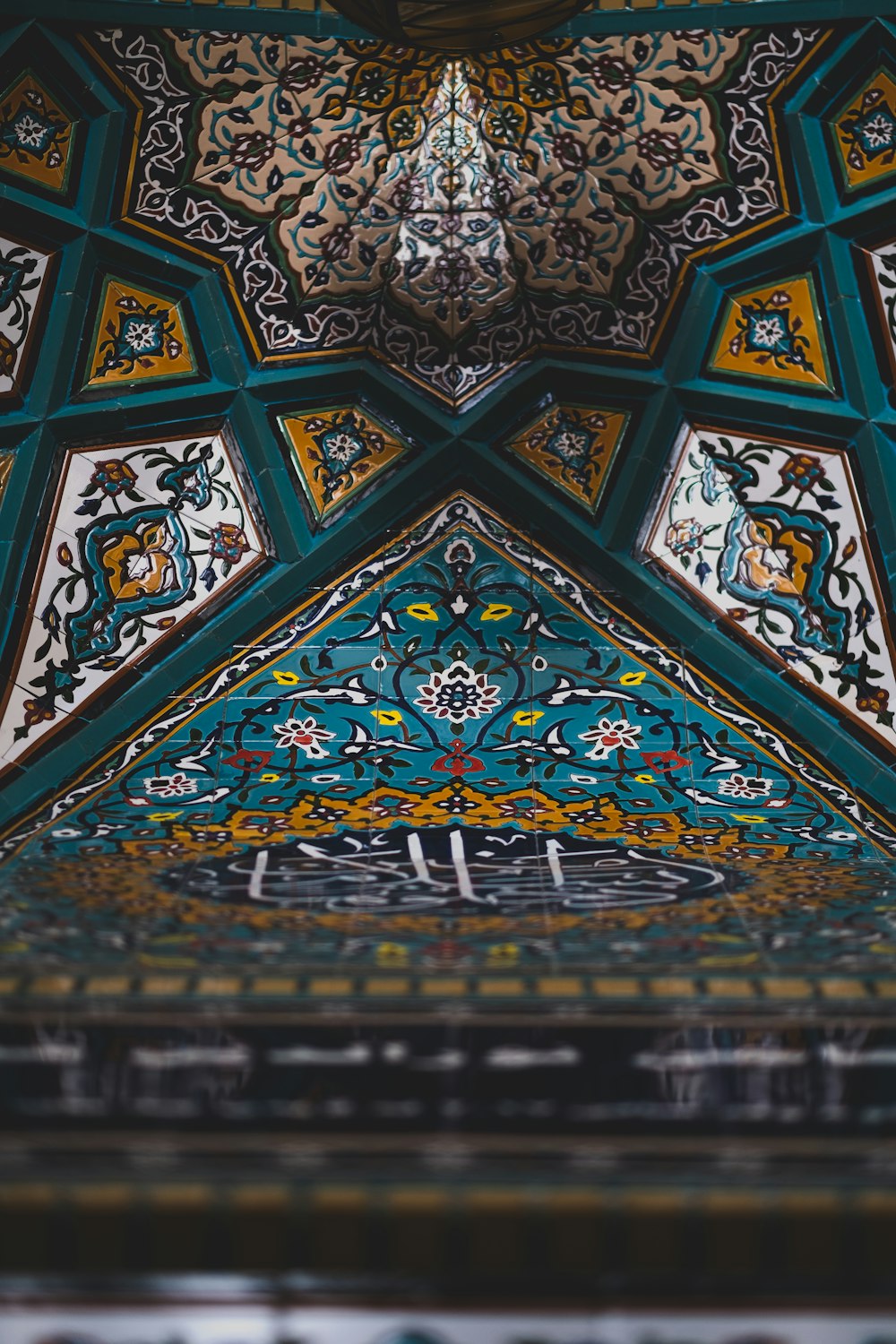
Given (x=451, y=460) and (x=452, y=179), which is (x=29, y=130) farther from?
(x=451, y=460)

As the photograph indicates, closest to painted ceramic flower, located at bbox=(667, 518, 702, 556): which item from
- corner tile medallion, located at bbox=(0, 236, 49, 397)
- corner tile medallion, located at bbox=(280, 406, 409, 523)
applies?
corner tile medallion, located at bbox=(280, 406, 409, 523)

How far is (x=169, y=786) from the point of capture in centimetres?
452

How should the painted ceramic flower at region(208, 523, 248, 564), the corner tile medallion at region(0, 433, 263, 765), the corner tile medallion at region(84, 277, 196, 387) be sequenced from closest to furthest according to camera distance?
the corner tile medallion at region(0, 433, 263, 765) < the corner tile medallion at region(84, 277, 196, 387) < the painted ceramic flower at region(208, 523, 248, 564)

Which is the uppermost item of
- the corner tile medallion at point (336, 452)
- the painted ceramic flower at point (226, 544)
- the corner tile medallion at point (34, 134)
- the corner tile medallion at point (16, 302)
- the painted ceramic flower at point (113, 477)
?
the corner tile medallion at point (34, 134)

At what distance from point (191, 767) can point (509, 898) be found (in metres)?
1.17

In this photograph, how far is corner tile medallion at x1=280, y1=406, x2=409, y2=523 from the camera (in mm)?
5082

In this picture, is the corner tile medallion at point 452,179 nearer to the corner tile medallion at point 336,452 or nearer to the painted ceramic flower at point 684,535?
the corner tile medallion at point 336,452

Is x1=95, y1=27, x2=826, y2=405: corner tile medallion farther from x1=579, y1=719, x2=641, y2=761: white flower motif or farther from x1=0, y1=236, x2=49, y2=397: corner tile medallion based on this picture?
x1=579, y1=719, x2=641, y2=761: white flower motif

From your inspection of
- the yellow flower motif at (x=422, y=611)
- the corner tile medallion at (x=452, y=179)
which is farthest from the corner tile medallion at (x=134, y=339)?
the yellow flower motif at (x=422, y=611)

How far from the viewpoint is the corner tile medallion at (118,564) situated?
15.2ft

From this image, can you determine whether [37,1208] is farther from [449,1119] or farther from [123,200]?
[123,200]

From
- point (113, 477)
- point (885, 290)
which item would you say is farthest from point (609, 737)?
point (113, 477)

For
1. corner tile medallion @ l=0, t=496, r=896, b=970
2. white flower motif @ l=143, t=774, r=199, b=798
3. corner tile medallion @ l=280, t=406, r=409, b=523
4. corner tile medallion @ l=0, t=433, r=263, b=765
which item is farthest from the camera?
corner tile medallion @ l=280, t=406, r=409, b=523

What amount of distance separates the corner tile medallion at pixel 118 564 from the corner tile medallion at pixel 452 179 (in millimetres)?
472
